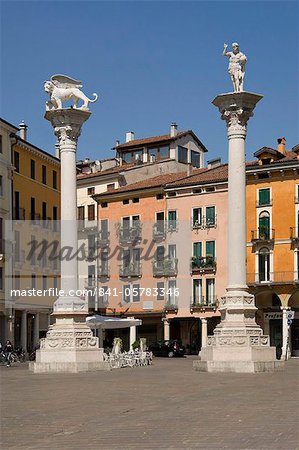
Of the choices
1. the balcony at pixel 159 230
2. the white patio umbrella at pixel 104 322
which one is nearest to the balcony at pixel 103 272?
the balcony at pixel 159 230

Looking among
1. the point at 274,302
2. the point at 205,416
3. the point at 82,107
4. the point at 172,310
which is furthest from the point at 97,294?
the point at 205,416

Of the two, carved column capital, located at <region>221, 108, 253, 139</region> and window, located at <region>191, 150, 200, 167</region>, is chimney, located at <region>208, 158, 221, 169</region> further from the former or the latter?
carved column capital, located at <region>221, 108, 253, 139</region>

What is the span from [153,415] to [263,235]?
55.0m

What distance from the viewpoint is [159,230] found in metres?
79.4

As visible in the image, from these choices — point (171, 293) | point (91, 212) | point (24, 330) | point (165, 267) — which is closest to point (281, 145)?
point (165, 267)

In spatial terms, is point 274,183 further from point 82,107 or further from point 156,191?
point 82,107

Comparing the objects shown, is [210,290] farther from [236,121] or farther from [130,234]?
[236,121]

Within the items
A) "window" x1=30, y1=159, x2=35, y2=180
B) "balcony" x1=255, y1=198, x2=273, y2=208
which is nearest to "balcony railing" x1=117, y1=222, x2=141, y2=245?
"window" x1=30, y1=159, x2=35, y2=180

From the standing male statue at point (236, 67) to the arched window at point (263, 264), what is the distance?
36956 mm

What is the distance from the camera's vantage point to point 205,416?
1666 cm

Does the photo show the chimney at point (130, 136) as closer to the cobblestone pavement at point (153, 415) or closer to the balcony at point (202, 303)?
the balcony at point (202, 303)

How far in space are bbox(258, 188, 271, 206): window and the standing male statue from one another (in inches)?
1444

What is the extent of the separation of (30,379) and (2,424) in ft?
52.7

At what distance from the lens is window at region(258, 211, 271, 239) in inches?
2808
